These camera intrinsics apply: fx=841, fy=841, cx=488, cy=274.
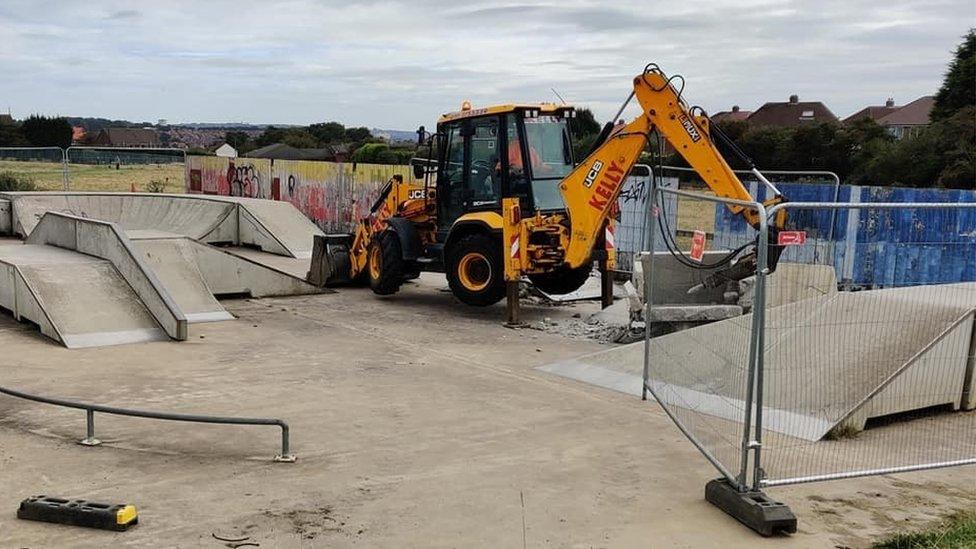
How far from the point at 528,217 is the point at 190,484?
7.18 metres

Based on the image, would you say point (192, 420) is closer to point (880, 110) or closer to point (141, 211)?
point (141, 211)

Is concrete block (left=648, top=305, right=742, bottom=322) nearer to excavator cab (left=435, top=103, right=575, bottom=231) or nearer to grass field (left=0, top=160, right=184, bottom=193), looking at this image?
excavator cab (left=435, top=103, right=575, bottom=231)

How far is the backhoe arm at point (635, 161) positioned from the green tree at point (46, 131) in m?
61.4

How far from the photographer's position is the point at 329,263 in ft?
48.8

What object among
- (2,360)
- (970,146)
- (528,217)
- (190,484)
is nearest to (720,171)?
(528,217)

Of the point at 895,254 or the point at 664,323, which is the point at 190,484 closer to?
the point at 664,323

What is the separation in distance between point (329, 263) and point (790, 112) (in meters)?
71.8

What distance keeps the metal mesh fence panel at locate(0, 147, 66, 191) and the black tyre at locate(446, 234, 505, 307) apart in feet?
70.1

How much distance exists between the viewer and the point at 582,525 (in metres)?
4.96

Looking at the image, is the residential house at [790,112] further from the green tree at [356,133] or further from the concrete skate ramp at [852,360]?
the concrete skate ramp at [852,360]

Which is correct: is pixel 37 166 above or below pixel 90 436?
above

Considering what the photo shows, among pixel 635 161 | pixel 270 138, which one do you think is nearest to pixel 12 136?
pixel 270 138

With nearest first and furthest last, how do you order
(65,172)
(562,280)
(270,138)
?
(562,280), (65,172), (270,138)

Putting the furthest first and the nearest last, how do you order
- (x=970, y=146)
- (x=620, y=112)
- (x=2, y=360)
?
(x=970, y=146) < (x=620, y=112) < (x=2, y=360)
